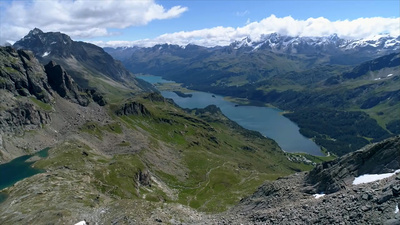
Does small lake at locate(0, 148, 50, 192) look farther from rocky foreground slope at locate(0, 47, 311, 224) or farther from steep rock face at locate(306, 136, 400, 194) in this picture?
steep rock face at locate(306, 136, 400, 194)

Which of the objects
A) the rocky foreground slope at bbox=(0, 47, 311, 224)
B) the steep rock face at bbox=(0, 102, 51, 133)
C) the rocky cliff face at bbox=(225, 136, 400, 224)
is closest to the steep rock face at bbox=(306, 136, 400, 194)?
the rocky cliff face at bbox=(225, 136, 400, 224)

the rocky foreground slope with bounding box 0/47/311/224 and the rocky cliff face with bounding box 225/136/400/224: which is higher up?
the rocky cliff face with bounding box 225/136/400/224

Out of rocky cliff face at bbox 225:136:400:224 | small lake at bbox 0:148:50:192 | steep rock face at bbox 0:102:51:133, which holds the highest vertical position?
steep rock face at bbox 0:102:51:133

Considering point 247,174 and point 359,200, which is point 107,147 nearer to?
point 247,174

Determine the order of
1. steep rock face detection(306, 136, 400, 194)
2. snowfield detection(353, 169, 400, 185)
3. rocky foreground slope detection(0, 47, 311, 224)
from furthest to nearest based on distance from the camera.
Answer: rocky foreground slope detection(0, 47, 311, 224) → steep rock face detection(306, 136, 400, 194) → snowfield detection(353, 169, 400, 185)

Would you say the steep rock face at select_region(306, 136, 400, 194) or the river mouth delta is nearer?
the steep rock face at select_region(306, 136, 400, 194)

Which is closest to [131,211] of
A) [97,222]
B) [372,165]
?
[97,222]

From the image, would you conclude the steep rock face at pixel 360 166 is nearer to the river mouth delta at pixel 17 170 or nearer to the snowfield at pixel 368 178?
the snowfield at pixel 368 178
